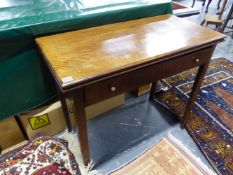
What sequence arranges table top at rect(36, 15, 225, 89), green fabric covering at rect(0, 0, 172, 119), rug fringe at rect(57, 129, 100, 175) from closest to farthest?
table top at rect(36, 15, 225, 89), green fabric covering at rect(0, 0, 172, 119), rug fringe at rect(57, 129, 100, 175)

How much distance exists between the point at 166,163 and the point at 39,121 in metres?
0.85

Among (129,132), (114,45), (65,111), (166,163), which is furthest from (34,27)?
(166,163)

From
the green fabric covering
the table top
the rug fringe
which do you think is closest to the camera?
the table top

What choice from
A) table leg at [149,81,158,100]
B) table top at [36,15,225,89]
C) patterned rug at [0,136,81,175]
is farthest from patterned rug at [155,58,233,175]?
patterned rug at [0,136,81,175]

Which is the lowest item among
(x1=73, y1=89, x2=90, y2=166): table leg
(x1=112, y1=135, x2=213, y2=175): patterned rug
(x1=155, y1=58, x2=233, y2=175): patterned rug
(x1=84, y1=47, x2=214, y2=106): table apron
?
(x1=112, y1=135, x2=213, y2=175): patterned rug

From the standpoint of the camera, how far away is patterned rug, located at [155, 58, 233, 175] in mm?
1223

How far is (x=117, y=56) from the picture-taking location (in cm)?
76

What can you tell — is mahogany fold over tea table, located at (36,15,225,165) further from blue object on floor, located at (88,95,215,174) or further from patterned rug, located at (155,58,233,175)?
patterned rug, located at (155,58,233,175)

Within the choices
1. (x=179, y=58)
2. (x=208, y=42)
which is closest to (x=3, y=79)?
(x=179, y=58)

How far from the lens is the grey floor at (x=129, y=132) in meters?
1.19

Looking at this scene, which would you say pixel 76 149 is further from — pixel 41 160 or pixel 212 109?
pixel 212 109

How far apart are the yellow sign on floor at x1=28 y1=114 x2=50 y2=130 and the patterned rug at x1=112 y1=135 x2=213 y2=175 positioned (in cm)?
54

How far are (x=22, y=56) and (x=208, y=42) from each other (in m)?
0.93

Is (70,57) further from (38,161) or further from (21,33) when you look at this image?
(38,161)
